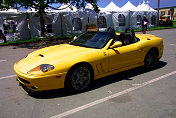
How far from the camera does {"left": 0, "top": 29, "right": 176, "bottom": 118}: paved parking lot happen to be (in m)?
2.96

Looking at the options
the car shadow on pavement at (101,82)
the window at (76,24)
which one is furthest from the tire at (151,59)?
the window at (76,24)

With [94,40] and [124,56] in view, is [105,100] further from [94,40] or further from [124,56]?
[94,40]

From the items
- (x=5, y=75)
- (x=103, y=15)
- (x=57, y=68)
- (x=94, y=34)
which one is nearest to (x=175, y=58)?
(x=94, y=34)

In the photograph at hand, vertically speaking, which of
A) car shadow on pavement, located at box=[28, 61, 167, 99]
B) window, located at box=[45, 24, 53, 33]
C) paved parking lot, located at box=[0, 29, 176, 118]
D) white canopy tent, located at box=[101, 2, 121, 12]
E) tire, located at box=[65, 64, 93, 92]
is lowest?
paved parking lot, located at box=[0, 29, 176, 118]

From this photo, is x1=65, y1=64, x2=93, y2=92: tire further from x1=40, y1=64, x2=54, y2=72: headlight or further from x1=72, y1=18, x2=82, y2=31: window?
x1=72, y1=18, x2=82, y2=31: window

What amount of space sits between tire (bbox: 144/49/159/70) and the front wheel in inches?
87.1

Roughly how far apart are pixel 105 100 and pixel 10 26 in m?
12.5

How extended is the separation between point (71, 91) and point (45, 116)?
92cm

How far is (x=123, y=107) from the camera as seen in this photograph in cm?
315

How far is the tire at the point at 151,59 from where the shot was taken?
17.0 feet

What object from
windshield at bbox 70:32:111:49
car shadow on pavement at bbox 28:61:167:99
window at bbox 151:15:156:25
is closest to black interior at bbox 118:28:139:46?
windshield at bbox 70:32:111:49

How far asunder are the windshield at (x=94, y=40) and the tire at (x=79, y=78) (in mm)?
769

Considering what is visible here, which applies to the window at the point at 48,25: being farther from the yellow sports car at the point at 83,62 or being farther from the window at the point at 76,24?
the yellow sports car at the point at 83,62

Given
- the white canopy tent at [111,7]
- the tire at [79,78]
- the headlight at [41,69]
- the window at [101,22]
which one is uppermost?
the white canopy tent at [111,7]
